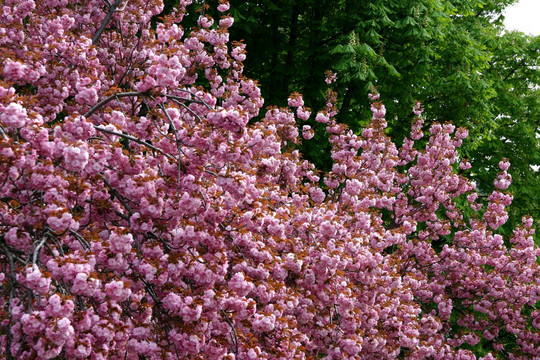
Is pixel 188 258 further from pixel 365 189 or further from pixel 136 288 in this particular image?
pixel 365 189

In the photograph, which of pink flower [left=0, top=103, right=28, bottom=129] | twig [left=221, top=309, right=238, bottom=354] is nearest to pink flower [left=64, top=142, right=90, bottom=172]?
pink flower [left=0, top=103, right=28, bottom=129]

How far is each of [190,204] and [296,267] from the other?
1.80 metres

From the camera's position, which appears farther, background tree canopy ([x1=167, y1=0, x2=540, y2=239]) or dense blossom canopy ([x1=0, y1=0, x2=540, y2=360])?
background tree canopy ([x1=167, y1=0, x2=540, y2=239])

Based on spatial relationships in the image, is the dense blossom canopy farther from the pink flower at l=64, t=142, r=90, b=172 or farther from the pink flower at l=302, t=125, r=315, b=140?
the pink flower at l=302, t=125, r=315, b=140

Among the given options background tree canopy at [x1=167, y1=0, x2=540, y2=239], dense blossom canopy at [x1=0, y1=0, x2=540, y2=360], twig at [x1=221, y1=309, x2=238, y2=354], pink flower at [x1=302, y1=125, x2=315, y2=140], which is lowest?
twig at [x1=221, y1=309, x2=238, y2=354]

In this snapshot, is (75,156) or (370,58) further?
(370,58)

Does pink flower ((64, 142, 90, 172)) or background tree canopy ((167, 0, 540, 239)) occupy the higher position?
background tree canopy ((167, 0, 540, 239))

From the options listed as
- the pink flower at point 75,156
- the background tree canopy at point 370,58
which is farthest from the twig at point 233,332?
the background tree canopy at point 370,58

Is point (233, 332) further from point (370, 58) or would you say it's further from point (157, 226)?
point (370, 58)

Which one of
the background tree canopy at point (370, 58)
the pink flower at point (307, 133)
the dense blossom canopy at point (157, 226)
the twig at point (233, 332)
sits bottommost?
the twig at point (233, 332)

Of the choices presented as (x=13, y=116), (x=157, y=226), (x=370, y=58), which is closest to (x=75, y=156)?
(x=13, y=116)

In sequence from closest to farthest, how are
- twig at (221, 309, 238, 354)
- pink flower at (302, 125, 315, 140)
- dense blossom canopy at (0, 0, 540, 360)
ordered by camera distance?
dense blossom canopy at (0, 0, 540, 360), twig at (221, 309, 238, 354), pink flower at (302, 125, 315, 140)

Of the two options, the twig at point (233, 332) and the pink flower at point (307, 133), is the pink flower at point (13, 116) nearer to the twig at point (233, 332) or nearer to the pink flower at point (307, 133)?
the twig at point (233, 332)

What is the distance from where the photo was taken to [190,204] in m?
3.69
